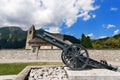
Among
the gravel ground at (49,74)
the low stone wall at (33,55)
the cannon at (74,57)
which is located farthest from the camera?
the low stone wall at (33,55)

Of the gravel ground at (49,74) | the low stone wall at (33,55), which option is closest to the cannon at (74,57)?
the gravel ground at (49,74)

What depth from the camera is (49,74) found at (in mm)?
9625

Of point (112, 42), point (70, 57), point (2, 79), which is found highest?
point (112, 42)

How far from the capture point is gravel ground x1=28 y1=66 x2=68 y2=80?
9.16 m

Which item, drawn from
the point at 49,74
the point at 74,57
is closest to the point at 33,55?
the point at 49,74

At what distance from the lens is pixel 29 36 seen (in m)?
49.9

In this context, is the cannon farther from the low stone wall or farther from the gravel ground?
the low stone wall

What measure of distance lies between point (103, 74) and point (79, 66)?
4.62 feet

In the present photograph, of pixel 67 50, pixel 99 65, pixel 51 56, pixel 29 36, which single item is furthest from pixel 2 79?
pixel 29 36

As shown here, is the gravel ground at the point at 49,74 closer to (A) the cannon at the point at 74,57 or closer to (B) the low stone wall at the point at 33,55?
(A) the cannon at the point at 74,57

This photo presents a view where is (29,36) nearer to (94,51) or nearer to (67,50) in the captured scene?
(94,51)

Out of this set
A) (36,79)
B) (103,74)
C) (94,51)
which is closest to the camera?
(103,74)

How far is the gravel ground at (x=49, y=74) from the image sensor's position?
30.1 feet

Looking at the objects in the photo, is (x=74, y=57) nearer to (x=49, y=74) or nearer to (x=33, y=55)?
(x=49, y=74)
